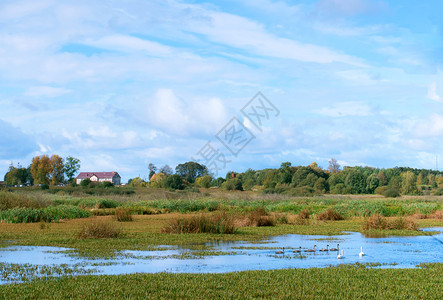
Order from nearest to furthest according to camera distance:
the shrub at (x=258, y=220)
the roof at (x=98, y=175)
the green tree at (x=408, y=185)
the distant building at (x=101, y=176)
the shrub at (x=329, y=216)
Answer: the shrub at (x=258, y=220), the shrub at (x=329, y=216), the green tree at (x=408, y=185), the distant building at (x=101, y=176), the roof at (x=98, y=175)

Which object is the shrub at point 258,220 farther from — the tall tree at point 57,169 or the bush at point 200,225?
the tall tree at point 57,169

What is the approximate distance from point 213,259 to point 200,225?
7.74 m

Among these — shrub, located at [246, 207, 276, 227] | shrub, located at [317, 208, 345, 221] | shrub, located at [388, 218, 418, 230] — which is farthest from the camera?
shrub, located at [317, 208, 345, 221]

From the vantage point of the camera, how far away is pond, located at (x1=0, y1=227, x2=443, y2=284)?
12.9 meters

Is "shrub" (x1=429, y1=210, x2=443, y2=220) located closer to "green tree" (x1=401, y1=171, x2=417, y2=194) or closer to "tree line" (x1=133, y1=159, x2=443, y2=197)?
"tree line" (x1=133, y1=159, x2=443, y2=197)

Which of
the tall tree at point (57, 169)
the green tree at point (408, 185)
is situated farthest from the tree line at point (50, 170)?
the green tree at point (408, 185)

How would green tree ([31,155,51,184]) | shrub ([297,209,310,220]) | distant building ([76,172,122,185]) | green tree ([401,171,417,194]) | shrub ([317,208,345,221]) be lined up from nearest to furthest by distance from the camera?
shrub ([317,208,345,221])
shrub ([297,209,310,220])
green tree ([401,171,417,194])
green tree ([31,155,51,184])
distant building ([76,172,122,185])

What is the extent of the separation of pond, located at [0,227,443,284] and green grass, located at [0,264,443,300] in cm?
112

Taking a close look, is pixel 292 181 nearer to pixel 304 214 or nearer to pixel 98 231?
pixel 304 214

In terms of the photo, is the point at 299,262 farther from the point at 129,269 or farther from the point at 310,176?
the point at 310,176

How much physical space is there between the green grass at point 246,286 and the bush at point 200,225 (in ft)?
33.9

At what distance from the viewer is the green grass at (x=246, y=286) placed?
9984 millimetres

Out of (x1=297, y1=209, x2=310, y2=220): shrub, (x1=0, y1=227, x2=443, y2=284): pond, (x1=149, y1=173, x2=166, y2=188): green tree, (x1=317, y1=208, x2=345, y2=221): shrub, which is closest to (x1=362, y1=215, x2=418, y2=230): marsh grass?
(x1=0, y1=227, x2=443, y2=284): pond

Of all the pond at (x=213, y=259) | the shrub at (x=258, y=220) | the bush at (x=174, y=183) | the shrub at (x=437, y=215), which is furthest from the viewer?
the bush at (x=174, y=183)
